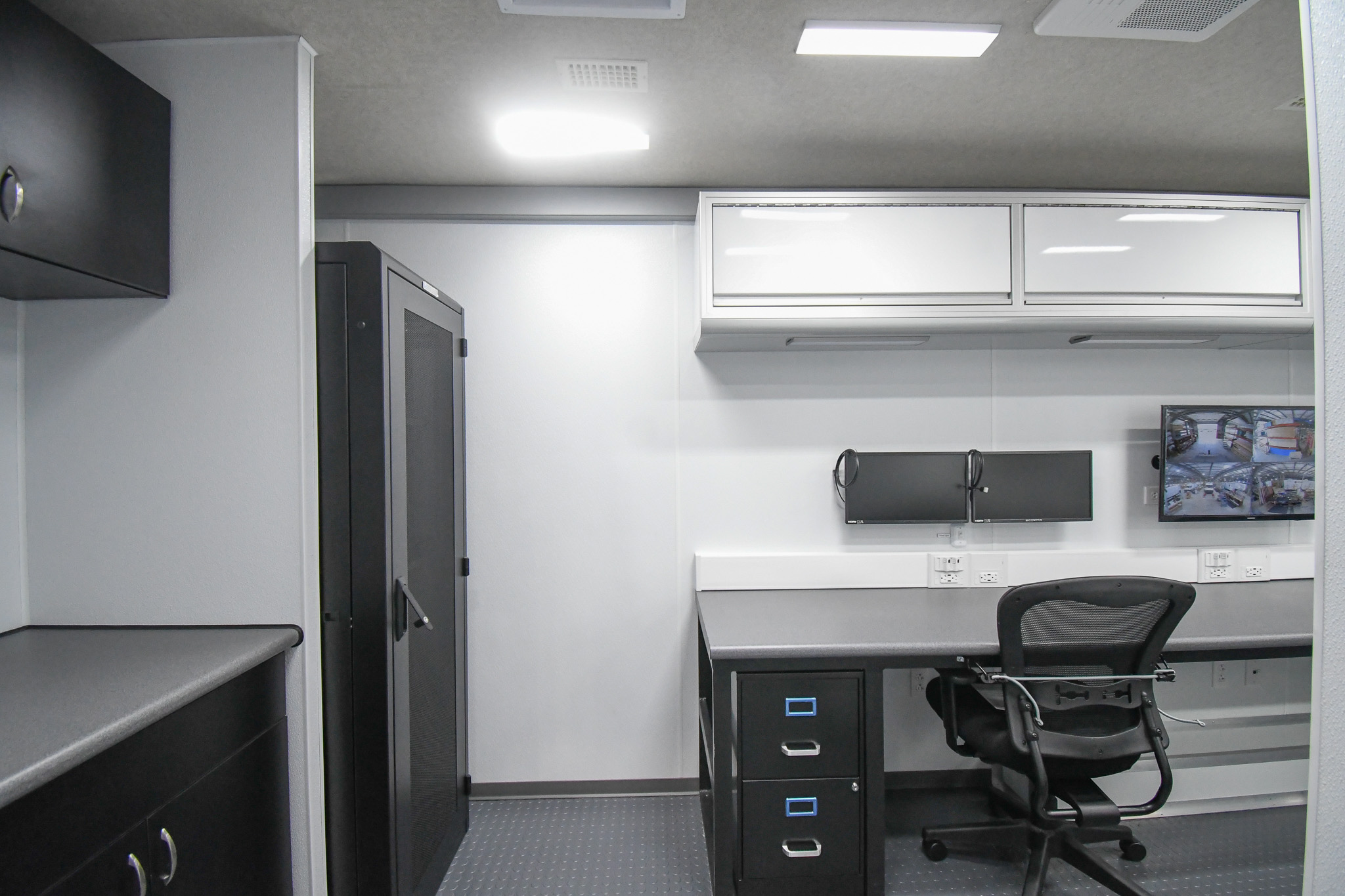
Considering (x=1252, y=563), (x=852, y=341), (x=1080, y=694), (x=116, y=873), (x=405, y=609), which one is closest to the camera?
(x=116, y=873)

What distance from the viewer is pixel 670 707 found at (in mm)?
2562

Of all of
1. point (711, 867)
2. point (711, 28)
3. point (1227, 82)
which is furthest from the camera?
point (711, 867)

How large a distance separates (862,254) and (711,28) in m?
0.90

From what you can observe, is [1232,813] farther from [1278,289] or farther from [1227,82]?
[1227,82]

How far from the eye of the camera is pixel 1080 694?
1789 mm

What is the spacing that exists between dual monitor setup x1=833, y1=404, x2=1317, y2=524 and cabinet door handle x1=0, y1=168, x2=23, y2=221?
239 cm

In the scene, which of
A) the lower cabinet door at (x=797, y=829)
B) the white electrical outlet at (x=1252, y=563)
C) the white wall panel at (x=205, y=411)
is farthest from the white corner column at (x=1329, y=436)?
the white electrical outlet at (x=1252, y=563)

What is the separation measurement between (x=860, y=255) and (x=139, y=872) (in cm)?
236

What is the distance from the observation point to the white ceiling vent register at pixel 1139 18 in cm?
144

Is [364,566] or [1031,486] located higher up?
[1031,486]

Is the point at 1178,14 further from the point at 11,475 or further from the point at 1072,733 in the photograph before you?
the point at 11,475

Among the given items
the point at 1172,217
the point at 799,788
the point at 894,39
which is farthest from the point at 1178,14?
the point at 799,788

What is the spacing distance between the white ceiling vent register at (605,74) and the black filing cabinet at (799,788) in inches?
67.7

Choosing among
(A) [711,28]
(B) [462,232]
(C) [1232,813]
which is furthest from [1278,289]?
(B) [462,232]
